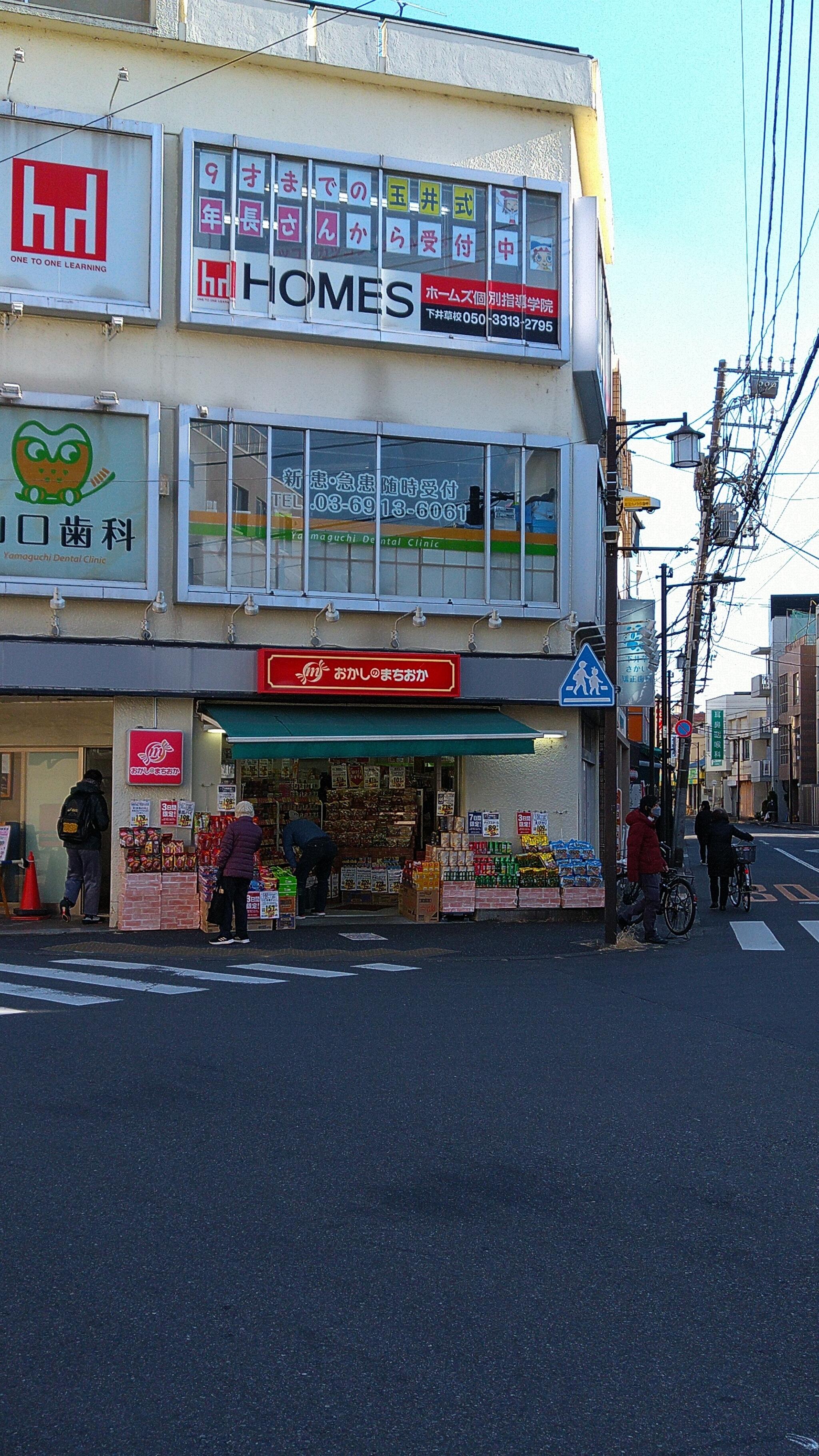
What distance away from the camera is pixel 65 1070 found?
7988 millimetres

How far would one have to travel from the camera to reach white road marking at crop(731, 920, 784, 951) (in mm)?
15438

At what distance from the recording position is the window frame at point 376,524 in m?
18.1

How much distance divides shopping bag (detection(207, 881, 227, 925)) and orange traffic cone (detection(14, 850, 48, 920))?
3.05 meters

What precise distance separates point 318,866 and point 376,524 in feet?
17.2

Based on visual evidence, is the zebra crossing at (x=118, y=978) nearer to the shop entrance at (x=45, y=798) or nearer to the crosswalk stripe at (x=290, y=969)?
the crosswalk stripe at (x=290, y=969)

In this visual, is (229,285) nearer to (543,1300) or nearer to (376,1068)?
(376,1068)

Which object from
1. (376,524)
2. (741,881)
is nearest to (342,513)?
(376,524)

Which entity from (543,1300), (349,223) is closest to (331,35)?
(349,223)

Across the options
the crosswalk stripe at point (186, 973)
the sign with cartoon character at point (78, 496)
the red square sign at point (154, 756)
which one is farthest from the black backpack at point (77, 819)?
the crosswalk stripe at point (186, 973)

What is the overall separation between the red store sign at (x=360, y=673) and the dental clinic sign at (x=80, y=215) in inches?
212

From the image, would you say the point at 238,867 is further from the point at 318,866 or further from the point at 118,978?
Answer: the point at 318,866

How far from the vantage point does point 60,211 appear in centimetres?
1772

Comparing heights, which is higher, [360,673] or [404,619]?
[404,619]

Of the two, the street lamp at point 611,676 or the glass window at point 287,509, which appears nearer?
the street lamp at point 611,676
